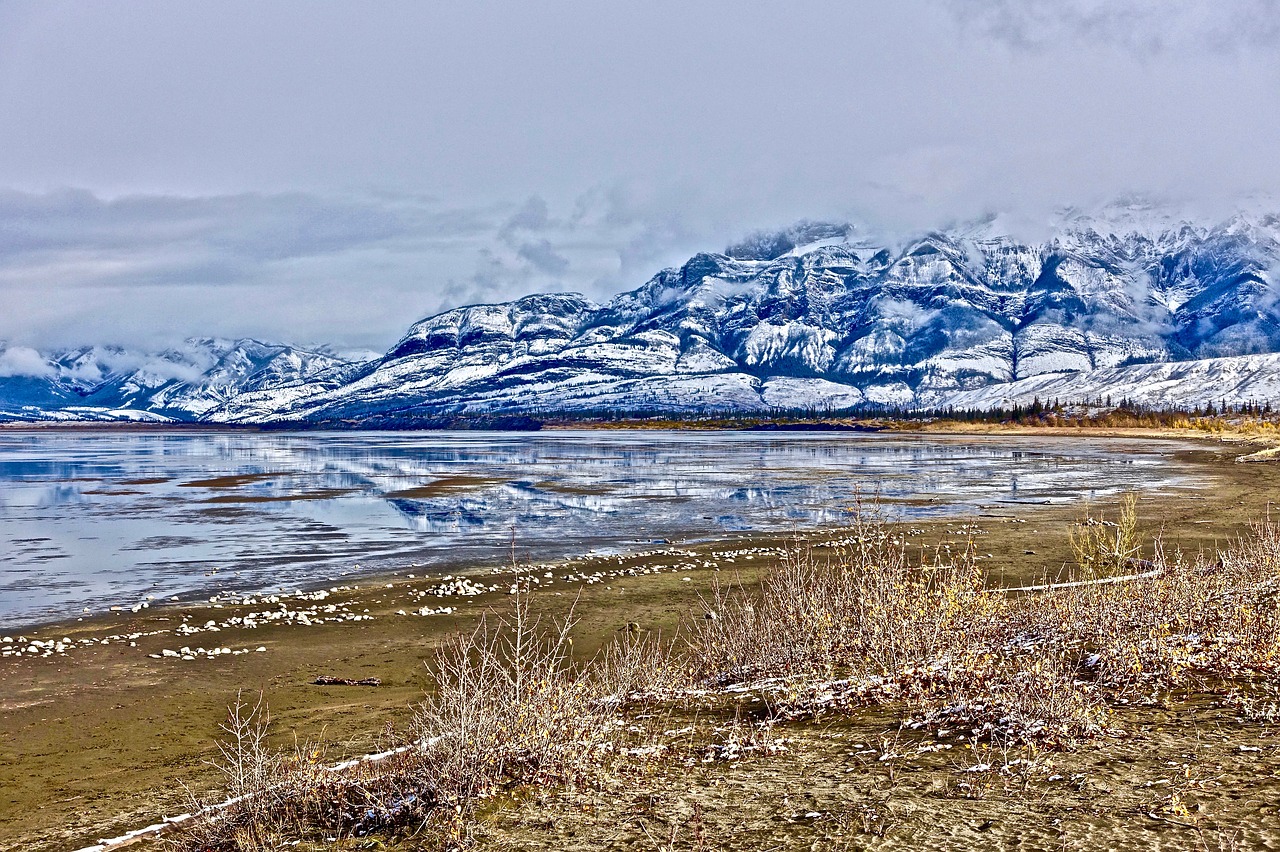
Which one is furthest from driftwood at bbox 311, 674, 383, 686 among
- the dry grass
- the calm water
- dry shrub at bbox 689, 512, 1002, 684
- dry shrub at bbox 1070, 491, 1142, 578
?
dry shrub at bbox 1070, 491, 1142, 578

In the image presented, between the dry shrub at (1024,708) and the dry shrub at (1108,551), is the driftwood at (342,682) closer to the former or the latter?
the dry shrub at (1024,708)

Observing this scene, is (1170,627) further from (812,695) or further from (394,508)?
(394,508)

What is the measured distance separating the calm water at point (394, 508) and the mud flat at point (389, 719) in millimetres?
4280

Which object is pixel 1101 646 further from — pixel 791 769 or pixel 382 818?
pixel 382 818

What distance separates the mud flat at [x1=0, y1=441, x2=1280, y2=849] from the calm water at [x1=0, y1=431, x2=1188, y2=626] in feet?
14.0

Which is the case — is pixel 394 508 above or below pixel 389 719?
below

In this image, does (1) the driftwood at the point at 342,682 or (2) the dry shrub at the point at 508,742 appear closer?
(2) the dry shrub at the point at 508,742

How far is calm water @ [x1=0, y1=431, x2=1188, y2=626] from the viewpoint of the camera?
30.4m

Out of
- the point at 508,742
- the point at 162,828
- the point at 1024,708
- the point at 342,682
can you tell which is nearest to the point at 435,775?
the point at 508,742

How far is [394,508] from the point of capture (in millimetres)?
Result: 49312

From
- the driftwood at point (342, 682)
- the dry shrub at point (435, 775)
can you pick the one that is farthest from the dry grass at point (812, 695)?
the driftwood at point (342, 682)

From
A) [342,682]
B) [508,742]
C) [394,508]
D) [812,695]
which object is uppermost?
[508,742]

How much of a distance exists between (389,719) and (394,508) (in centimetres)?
3549

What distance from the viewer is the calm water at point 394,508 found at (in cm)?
3041
